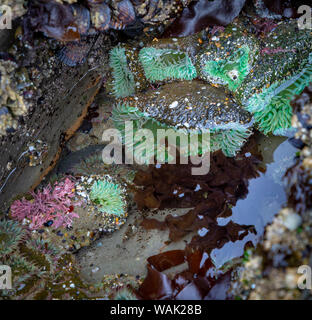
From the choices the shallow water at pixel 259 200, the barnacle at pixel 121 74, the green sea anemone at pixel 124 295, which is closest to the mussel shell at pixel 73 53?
the barnacle at pixel 121 74

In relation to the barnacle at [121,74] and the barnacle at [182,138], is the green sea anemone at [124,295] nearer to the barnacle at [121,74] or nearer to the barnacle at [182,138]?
the barnacle at [182,138]

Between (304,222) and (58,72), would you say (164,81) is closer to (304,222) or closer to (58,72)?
(58,72)

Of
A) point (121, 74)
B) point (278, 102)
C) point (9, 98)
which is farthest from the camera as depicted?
point (121, 74)

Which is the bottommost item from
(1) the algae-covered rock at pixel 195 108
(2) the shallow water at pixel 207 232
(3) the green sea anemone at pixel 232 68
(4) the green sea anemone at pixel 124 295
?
(4) the green sea anemone at pixel 124 295

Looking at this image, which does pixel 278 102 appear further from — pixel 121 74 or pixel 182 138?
pixel 121 74

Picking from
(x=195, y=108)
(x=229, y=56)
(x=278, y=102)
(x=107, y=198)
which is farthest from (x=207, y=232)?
(x=229, y=56)

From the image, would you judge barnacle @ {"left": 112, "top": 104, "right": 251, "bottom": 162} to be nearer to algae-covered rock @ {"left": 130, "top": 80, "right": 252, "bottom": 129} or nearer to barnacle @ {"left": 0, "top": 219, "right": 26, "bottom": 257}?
algae-covered rock @ {"left": 130, "top": 80, "right": 252, "bottom": 129}
